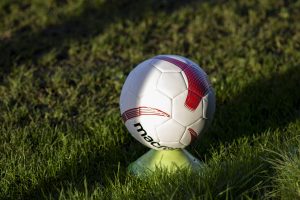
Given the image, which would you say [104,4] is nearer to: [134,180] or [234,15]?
[234,15]

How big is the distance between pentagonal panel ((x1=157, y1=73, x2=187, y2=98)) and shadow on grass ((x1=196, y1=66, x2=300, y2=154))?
758 mm

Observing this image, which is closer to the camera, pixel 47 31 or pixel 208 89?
pixel 208 89

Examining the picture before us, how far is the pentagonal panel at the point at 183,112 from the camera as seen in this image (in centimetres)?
465

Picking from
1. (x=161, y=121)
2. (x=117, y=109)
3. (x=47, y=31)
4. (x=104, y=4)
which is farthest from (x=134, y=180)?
(x=104, y=4)

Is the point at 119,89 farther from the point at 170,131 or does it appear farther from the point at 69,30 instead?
the point at 170,131

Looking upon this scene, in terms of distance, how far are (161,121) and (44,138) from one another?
4.41 feet

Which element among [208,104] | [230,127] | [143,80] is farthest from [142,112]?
[230,127]

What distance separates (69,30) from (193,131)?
3.92 meters

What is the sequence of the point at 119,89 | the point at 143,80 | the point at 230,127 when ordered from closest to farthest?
the point at 143,80, the point at 230,127, the point at 119,89

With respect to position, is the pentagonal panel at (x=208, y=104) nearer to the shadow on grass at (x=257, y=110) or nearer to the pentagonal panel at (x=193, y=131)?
the pentagonal panel at (x=193, y=131)

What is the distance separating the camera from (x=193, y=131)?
15.6ft

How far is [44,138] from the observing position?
5504mm

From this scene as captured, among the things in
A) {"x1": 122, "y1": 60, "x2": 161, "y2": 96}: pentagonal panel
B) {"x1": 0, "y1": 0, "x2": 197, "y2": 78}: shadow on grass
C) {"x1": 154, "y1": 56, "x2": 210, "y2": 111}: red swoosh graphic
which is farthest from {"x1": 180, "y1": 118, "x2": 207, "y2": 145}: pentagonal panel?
{"x1": 0, "y1": 0, "x2": 197, "y2": 78}: shadow on grass

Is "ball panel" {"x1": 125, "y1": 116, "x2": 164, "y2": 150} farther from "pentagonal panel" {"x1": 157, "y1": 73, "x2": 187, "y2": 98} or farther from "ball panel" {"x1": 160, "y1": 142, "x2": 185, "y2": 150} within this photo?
"pentagonal panel" {"x1": 157, "y1": 73, "x2": 187, "y2": 98}
